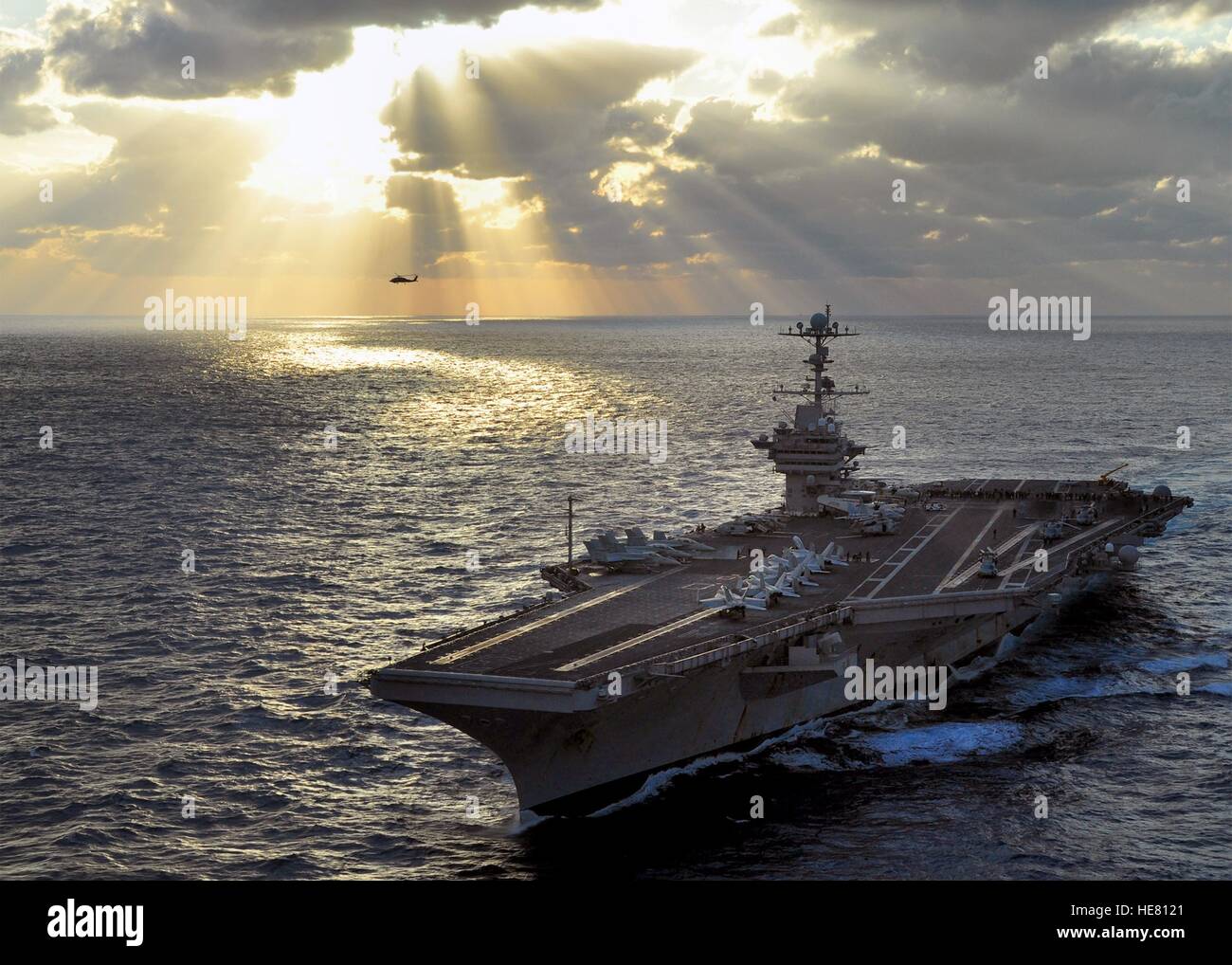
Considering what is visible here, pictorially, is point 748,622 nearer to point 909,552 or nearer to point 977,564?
point 977,564

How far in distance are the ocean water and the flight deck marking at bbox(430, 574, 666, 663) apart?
260 centimetres

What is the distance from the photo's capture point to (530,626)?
1044 inches

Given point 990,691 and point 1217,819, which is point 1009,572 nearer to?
point 990,691

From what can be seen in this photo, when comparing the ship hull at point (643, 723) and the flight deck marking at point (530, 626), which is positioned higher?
the flight deck marking at point (530, 626)

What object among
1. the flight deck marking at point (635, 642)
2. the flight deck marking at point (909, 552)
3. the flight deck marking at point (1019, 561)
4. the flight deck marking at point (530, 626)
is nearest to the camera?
the flight deck marking at point (635, 642)

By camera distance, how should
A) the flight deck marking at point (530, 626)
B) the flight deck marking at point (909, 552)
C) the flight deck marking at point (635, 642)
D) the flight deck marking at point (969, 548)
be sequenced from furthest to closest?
the flight deck marking at point (969, 548), the flight deck marking at point (909, 552), the flight deck marking at point (530, 626), the flight deck marking at point (635, 642)

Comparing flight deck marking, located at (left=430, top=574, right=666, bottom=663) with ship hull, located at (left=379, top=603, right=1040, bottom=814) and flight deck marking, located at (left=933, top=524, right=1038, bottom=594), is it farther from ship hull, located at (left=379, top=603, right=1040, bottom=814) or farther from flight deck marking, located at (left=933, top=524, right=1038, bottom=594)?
flight deck marking, located at (left=933, top=524, right=1038, bottom=594)

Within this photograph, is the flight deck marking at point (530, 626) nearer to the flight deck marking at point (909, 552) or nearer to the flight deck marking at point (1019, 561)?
the flight deck marking at point (909, 552)

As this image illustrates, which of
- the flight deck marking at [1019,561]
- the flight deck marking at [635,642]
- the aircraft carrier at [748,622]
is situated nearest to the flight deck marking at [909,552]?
the aircraft carrier at [748,622]

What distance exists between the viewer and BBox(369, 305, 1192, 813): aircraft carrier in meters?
22.3

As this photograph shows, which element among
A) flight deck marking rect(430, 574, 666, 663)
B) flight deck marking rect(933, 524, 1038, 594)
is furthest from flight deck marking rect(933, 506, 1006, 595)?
flight deck marking rect(430, 574, 666, 663)

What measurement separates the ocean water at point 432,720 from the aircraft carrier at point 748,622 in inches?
40.7

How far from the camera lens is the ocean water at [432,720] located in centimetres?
2141
